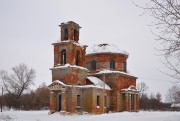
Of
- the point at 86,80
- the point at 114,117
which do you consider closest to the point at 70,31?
the point at 86,80

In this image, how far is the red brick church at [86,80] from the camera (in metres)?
33.1

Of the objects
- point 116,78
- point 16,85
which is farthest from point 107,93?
point 16,85

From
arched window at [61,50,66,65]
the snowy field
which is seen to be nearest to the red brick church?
arched window at [61,50,66,65]

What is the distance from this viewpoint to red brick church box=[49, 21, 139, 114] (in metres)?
33.1

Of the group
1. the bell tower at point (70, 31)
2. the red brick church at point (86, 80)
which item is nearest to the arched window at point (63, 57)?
the red brick church at point (86, 80)

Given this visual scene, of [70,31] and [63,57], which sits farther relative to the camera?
[63,57]

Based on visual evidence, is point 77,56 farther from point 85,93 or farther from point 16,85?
point 16,85

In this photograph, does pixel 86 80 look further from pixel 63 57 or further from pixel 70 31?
pixel 70 31

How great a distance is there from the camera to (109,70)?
40.1 m

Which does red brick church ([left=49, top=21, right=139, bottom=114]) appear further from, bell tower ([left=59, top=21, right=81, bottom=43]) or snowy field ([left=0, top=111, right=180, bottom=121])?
snowy field ([left=0, top=111, right=180, bottom=121])

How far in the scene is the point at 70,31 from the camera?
3419 cm

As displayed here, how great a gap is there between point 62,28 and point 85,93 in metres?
8.08

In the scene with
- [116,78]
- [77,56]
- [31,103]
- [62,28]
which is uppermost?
[62,28]

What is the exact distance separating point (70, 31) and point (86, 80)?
20.8ft
